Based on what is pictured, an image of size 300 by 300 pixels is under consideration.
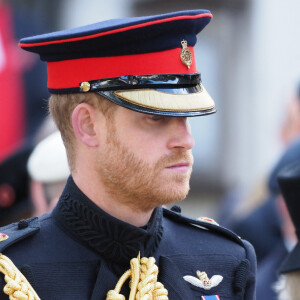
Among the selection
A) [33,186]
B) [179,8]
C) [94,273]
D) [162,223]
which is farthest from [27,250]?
[179,8]

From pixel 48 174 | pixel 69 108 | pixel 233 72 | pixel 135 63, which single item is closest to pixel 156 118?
pixel 135 63

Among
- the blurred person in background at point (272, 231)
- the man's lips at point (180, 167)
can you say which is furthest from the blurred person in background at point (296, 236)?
the blurred person in background at point (272, 231)

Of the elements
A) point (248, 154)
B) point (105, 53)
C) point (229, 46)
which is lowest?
point (248, 154)

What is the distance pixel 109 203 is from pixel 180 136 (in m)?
0.33

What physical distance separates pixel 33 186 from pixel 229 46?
262 inches

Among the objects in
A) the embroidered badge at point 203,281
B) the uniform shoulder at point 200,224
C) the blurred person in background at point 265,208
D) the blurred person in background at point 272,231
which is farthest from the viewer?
the blurred person in background at point 265,208

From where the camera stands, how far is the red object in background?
8062mm

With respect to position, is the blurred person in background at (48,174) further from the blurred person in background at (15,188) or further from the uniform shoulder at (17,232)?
the uniform shoulder at (17,232)

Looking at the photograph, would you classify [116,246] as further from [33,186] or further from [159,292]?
[33,186]

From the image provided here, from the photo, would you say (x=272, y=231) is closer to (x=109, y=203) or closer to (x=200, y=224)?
(x=200, y=224)

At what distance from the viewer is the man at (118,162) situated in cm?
384

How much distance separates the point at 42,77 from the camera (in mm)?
8234

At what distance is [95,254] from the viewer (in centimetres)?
396

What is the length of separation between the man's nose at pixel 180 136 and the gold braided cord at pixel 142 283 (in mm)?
403
